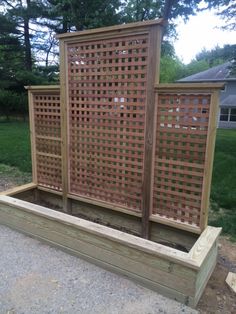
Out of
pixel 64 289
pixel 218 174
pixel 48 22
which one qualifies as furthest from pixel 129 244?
pixel 48 22

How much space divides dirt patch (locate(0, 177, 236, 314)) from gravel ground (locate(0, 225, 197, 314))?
0.15m


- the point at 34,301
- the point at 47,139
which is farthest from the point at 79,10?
the point at 34,301

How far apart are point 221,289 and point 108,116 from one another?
183 cm

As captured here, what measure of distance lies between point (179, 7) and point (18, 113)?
9737 mm

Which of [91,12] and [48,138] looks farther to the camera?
[91,12]

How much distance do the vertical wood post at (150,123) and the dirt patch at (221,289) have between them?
73cm

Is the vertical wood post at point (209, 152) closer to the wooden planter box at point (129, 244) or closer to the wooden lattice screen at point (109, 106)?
the wooden planter box at point (129, 244)

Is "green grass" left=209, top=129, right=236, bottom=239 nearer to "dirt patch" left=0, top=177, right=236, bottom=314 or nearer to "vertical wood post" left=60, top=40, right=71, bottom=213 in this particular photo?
"dirt patch" left=0, top=177, right=236, bottom=314

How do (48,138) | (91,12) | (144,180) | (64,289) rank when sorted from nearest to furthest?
(64,289)
(144,180)
(48,138)
(91,12)

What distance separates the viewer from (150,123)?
2500mm

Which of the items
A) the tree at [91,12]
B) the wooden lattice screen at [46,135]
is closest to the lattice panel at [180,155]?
the wooden lattice screen at [46,135]

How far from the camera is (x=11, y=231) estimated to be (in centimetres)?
296

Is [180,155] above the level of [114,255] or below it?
above

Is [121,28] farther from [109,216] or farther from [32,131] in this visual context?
[109,216]
